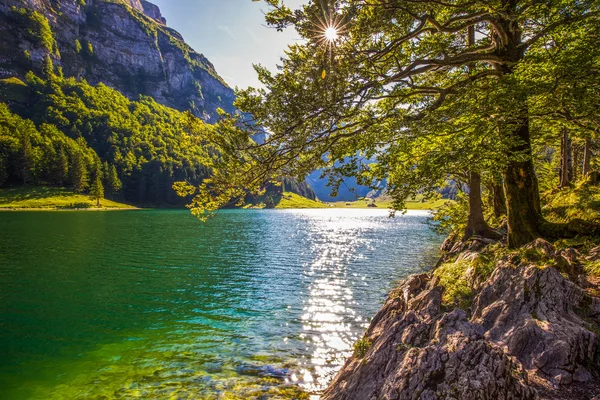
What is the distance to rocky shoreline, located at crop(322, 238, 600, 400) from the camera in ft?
18.8

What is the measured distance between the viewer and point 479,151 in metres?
10.9

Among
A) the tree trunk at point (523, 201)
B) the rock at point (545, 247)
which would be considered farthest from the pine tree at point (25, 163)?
the rock at point (545, 247)

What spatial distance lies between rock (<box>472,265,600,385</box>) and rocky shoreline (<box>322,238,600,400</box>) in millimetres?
18

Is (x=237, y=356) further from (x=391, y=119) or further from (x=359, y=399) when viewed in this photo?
(x=391, y=119)

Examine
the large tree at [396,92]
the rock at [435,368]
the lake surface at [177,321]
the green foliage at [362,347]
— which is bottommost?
the lake surface at [177,321]

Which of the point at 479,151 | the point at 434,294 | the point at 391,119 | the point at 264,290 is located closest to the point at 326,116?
the point at 391,119

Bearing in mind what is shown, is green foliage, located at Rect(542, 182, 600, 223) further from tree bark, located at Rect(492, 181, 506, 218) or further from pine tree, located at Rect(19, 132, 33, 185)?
pine tree, located at Rect(19, 132, 33, 185)

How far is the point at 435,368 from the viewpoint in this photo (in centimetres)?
619

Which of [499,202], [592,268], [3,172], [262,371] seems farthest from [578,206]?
[3,172]

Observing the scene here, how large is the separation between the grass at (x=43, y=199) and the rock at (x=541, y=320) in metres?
158

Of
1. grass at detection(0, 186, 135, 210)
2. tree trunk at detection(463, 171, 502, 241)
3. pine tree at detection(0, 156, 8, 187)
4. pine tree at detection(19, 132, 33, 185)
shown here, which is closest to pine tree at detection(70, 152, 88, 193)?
grass at detection(0, 186, 135, 210)

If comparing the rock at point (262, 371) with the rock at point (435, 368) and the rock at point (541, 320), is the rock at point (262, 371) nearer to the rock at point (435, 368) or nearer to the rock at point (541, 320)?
the rock at point (435, 368)

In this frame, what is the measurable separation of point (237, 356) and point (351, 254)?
33.1 meters

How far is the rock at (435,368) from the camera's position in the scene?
18.3 feet
